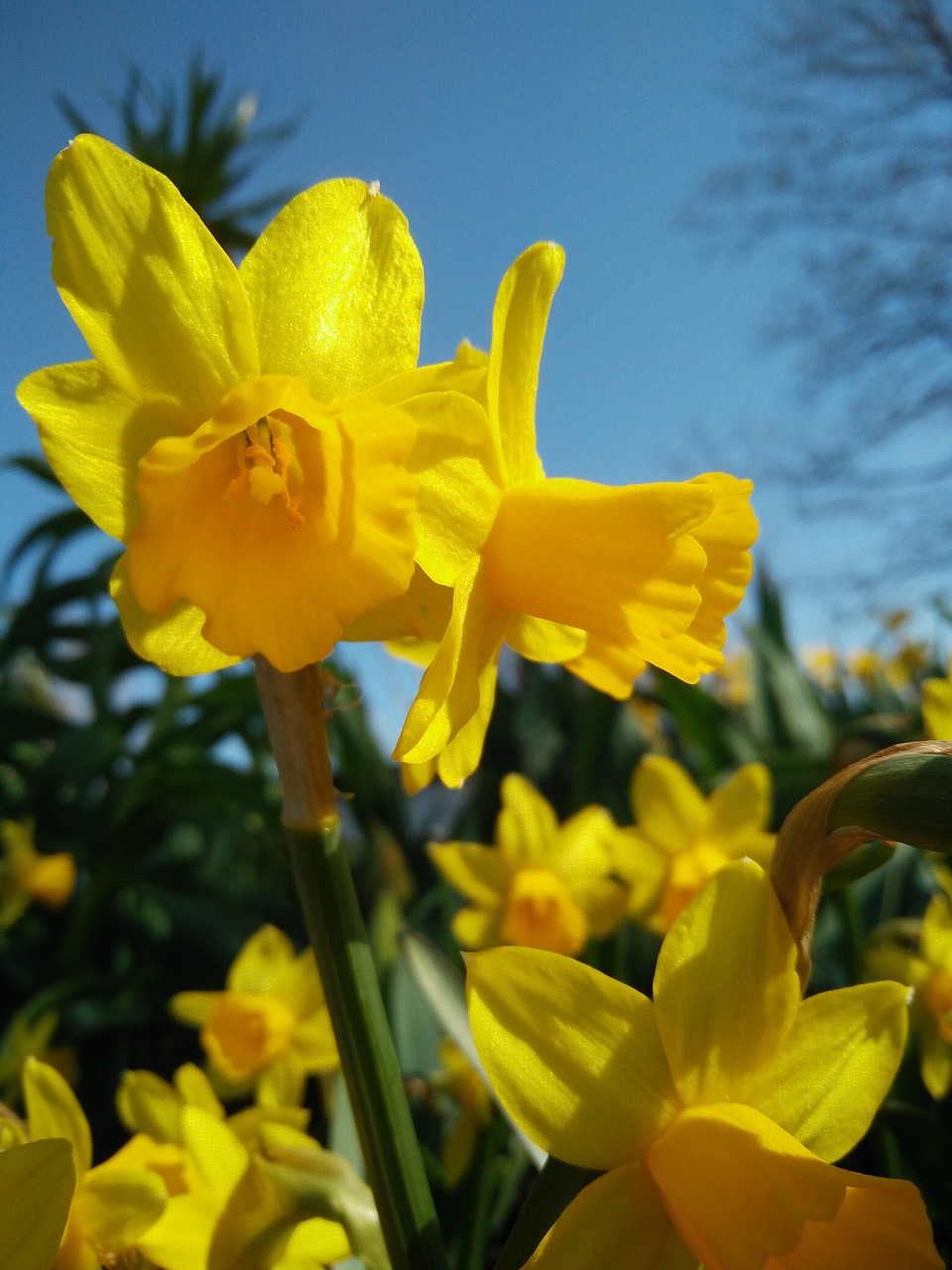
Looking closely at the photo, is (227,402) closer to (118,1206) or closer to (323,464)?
(323,464)

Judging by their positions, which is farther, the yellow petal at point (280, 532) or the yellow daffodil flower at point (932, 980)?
the yellow daffodil flower at point (932, 980)

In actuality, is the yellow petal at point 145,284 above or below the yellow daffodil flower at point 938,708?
above

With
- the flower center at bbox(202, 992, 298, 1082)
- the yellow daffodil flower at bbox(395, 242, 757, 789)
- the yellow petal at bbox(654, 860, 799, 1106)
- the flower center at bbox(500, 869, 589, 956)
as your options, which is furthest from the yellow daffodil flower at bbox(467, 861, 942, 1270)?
the flower center at bbox(500, 869, 589, 956)

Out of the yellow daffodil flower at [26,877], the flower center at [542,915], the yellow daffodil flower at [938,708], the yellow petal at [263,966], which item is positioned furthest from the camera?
the yellow daffodil flower at [26,877]

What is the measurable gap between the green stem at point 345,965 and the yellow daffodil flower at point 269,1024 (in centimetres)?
59

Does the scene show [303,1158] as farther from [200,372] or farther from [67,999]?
[67,999]

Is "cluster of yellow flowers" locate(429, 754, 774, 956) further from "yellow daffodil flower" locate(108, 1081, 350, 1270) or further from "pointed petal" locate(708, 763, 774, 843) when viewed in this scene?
"yellow daffodil flower" locate(108, 1081, 350, 1270)

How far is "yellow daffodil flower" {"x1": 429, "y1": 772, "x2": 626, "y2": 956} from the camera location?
128 cm

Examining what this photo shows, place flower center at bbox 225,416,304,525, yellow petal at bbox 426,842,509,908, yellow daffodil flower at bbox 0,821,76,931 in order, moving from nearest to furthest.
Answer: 1. flower center at bbox 225,416,304,525
2. yellow petal at bbox 426,842,509,908
3. yellow daffodil flower at bbox 0,821,76,931

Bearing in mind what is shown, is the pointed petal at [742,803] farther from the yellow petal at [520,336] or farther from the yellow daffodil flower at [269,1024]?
the yellow petal at [520,336]

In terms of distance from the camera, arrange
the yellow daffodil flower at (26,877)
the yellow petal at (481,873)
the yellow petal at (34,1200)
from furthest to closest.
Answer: the yellow daffodil flower at (26,877) < the yellow petal at (481,873) < the yellow petal at (34,1200)

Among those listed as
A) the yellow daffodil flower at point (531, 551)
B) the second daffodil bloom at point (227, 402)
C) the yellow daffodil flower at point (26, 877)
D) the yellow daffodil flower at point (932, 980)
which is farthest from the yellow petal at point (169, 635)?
the yellow daffodil flower at point (26, 877)

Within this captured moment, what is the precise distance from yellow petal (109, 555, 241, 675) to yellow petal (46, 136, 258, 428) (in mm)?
85

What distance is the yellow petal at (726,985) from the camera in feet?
1.25
